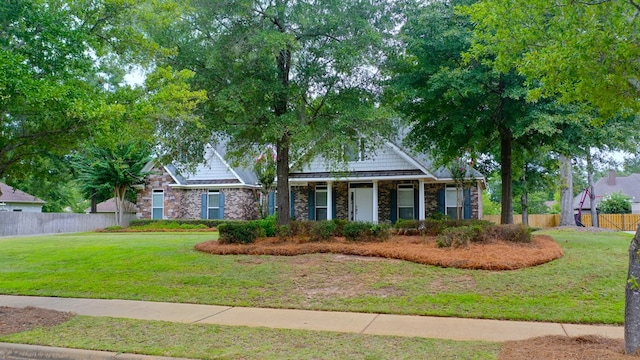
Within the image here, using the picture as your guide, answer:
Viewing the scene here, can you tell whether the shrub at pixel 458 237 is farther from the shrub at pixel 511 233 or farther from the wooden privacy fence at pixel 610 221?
the wooden privacy fence at pixel 610 221

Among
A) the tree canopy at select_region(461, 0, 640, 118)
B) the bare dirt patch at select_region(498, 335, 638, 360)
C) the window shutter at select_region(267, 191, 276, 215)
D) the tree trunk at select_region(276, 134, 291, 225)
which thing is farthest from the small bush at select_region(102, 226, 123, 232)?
the bare dirt patch at select_region(498, 335, 638, 360)

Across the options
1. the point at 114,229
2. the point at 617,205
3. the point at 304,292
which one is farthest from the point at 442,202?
the point at 617,205

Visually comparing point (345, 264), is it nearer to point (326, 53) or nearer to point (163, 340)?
point (163, 340)

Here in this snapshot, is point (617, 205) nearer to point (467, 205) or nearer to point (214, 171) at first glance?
point (467, 205)

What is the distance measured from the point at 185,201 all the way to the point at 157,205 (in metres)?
2.00

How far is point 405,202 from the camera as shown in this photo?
22.6m

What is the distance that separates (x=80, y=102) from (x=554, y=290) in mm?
8329

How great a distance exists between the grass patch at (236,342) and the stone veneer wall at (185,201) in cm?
2026

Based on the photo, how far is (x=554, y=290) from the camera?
27.2 feet

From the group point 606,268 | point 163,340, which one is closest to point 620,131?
point 606,268

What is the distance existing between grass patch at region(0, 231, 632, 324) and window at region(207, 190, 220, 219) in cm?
1493

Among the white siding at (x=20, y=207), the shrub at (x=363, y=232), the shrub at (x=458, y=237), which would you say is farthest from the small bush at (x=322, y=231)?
the white siding at (x=20, y=207)

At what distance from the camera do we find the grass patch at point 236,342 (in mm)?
5406

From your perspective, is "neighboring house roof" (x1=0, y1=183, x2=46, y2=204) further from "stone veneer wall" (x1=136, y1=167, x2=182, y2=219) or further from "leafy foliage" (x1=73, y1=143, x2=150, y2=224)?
"stone veneer wall" (x1=136, y1=167, x2=182, y2=219)
